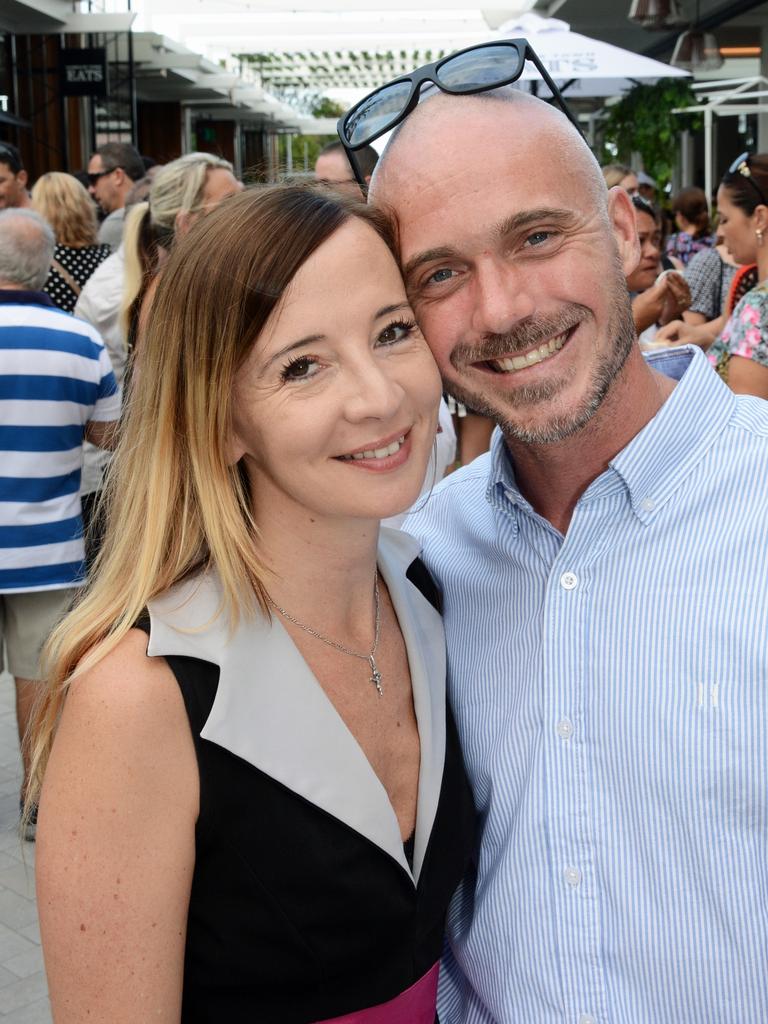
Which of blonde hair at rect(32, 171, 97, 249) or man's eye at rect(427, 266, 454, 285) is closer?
man's eye at rect(427, 266, 454, 285)

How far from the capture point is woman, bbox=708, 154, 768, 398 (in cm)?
418

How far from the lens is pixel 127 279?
5.16 metres

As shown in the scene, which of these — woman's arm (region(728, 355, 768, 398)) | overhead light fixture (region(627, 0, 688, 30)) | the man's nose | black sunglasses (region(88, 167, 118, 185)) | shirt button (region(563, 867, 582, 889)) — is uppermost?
overhead light fixture (region(627, 0, 688, 30))

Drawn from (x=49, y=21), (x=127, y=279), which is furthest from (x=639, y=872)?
(x=49, y=21)

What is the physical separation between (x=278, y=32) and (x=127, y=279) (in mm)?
15878

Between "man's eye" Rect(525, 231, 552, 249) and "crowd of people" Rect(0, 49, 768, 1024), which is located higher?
"man's eye" Rect(525, 231, 552, 249)

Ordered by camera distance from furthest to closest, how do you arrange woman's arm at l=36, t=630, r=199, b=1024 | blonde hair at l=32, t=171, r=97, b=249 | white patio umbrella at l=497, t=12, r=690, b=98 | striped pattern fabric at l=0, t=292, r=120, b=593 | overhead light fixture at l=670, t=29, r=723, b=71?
overhead light fixture at l=670, t=29, r=723, b=71, white patio umbrella at l=497, t=12, r=690, b=98, blonde hair at l=32, t=171, r=97, b=249, striped pattern fabric at l=0, t=292, r=120, b=593, woman's arm at l=36, t=630, r=199, b=1024

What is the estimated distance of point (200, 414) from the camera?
1747mm

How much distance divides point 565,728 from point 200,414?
0.71 metres

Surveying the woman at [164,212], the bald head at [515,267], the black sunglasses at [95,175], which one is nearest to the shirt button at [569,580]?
the bald head at [515,267]

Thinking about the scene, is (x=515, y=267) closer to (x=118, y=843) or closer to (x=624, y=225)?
(x=624, y=225)

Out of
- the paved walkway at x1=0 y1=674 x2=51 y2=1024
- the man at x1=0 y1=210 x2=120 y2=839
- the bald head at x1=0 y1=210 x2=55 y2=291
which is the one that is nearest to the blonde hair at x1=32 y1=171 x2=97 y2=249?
the bald head at x1=0 y1=210 x2=55 y2=291

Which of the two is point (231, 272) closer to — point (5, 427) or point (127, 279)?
point (5, 427)

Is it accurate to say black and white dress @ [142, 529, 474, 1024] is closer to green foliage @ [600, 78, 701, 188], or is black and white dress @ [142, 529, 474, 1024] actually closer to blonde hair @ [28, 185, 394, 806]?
blonde hair @ [28, 185, 394, 806]
